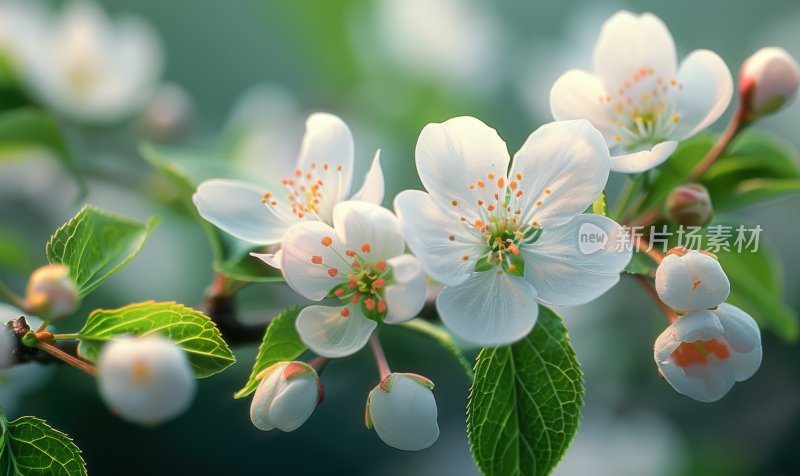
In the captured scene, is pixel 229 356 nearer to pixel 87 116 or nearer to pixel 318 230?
pixel 318 230

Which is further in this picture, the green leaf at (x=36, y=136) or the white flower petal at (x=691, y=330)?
the green leaf at (x=36, y=136)

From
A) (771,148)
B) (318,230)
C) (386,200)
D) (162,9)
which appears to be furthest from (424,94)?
(162,9)

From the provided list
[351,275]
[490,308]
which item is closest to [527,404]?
[490,308]

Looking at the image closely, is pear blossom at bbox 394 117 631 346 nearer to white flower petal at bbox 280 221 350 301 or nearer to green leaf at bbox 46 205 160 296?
white flower petal at bbox 280 221 350 301

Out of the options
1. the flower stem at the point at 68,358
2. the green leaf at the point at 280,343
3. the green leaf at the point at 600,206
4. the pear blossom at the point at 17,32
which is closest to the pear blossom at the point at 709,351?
the green leaf at the point at 600,206

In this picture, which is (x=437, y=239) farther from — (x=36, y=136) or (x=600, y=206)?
(x=36, y=136)

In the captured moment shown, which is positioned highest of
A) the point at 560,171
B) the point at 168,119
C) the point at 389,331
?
the point at 560,171

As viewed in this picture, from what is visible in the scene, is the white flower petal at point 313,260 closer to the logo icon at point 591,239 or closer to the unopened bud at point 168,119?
the logo icon at point 591,239
